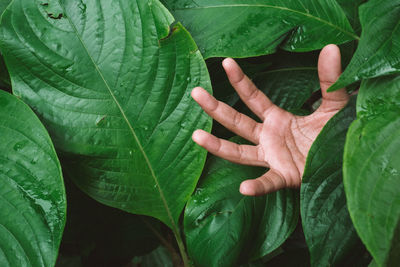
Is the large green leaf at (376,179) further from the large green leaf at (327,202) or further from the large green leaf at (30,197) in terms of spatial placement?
the large green leaf at (30,197)

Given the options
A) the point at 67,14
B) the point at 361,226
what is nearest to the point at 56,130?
the point at 67,14

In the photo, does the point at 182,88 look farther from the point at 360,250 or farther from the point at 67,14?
the point at 360,250

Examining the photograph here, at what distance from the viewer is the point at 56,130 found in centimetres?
68

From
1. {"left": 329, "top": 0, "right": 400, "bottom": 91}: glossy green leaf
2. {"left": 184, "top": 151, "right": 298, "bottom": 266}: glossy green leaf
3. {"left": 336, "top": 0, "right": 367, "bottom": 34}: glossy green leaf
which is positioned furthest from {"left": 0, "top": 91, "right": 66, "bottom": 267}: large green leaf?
{"left": 336, "top": 0, "right": 367, "bottom": 34}: glossy green leaf

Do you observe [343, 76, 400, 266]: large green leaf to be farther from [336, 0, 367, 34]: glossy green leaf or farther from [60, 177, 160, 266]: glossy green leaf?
[60, 177, 160, 266]: glossy green leaf

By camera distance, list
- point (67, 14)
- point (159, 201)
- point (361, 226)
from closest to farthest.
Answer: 1. point (361, 226)
2. point (67, 14)
3. point (159, 201)

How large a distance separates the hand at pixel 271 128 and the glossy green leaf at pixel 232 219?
5cm

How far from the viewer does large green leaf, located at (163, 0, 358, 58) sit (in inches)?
29.5

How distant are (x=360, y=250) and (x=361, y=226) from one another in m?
0.27

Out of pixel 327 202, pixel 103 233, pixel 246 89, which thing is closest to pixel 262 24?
pixel 246 89

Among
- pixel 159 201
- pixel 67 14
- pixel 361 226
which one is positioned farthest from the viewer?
pixel 159 201

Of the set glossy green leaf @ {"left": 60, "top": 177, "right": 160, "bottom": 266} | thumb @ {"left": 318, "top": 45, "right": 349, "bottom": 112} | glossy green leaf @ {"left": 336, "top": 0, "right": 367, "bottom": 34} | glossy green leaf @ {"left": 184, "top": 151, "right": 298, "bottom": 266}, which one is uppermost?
glossy green leaf @ {"left": 336, "top": 0, "right": 367, "bottom": 34}

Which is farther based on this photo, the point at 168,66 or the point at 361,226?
the point at 168,66

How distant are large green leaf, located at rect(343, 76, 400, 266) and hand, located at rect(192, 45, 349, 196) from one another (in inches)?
6.4
